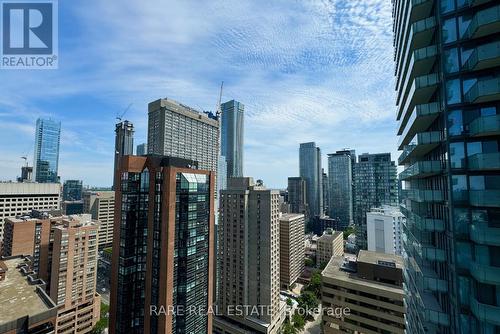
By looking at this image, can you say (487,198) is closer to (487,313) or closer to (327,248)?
(487,313)

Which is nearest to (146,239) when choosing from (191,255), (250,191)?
(191,255)

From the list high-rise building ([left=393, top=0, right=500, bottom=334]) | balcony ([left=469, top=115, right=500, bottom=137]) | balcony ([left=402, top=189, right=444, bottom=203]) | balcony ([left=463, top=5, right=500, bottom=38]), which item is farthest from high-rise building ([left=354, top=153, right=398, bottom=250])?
balcony ([left=463, top=5, right=500, bottom=38])

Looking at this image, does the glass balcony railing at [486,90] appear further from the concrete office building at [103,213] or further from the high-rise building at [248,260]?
the concrete office building at [103,213]

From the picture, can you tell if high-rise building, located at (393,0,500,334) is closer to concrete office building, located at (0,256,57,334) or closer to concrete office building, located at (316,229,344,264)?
concrete office building, located at (0,256,57,334)

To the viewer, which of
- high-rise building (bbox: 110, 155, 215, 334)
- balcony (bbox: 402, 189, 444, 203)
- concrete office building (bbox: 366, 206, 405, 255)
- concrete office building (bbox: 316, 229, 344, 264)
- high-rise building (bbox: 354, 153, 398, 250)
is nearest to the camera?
balcony (bbox: 402, 189, 444, 203)

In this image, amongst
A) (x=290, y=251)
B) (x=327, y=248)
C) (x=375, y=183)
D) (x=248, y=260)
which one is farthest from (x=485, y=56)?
(x=375, y=183)

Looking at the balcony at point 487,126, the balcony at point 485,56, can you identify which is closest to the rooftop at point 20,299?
the balcony at point 487,126
